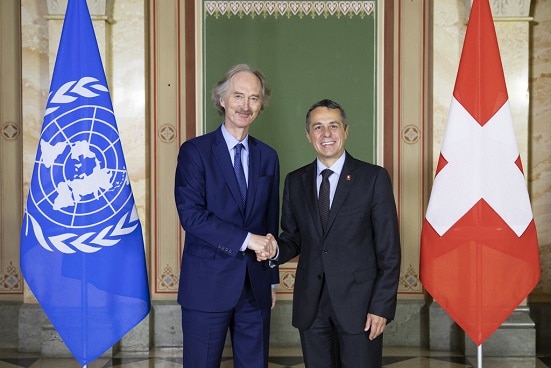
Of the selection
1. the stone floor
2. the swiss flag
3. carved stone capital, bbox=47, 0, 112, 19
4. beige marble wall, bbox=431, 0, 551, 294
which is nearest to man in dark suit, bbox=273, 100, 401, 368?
the swiss flag

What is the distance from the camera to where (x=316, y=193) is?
3.11 meters

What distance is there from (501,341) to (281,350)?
169 cm

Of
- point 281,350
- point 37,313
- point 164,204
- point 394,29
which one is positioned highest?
point 394,29

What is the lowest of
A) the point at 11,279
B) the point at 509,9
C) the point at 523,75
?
the point at 11,279

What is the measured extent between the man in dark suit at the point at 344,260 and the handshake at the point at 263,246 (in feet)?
0.51

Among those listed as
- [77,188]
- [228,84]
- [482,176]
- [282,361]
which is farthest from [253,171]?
[282,361]

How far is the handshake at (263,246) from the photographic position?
10.0 feet

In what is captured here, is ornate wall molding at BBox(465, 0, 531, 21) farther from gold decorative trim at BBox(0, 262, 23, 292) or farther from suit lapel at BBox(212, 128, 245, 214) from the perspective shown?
gold decorative trim at BBox(0, 262, 23, 292)

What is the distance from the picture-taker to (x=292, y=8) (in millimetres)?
5492

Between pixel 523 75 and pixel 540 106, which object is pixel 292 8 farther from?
pixel 540 106

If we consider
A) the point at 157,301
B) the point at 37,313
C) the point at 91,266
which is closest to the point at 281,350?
the point at 157,301

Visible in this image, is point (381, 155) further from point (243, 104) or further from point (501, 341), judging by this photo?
point (243, 104)

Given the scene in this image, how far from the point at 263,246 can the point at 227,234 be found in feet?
0.56

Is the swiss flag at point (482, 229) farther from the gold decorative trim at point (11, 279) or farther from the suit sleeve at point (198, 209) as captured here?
the gold decorative trim at point (11, 279)
